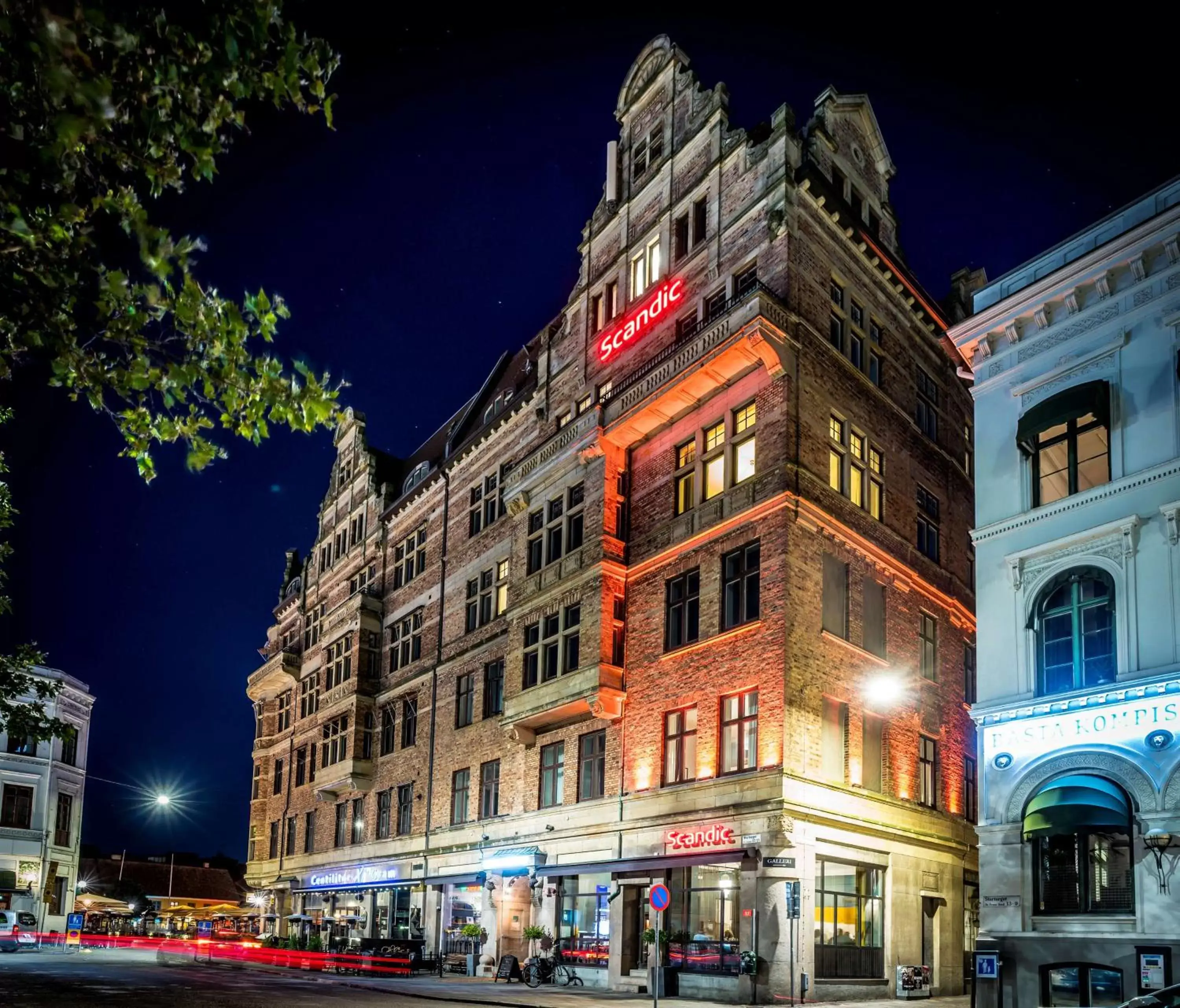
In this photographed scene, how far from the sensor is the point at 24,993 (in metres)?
24.0

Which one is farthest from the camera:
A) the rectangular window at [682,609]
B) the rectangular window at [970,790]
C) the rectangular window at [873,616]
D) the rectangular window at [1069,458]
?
the rectangular window at [970,790]

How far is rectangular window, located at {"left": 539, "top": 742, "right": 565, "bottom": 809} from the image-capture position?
1453 inches

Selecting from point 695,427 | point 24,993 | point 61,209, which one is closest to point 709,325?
point 695,427

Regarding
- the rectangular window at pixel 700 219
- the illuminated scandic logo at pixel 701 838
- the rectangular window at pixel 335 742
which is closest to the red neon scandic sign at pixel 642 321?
the rectangular window at pixel 700 219

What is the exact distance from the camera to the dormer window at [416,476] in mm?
54812

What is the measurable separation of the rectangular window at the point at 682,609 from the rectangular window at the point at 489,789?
11.0 m

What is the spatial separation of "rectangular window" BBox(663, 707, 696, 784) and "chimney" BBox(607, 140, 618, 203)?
18.5 m

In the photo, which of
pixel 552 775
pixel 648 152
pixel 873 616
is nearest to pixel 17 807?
pixel 552 775

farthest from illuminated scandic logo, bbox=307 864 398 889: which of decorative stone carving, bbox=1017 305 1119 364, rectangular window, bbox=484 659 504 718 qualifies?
decorative stone carving, bbox=1017 305 1119 364

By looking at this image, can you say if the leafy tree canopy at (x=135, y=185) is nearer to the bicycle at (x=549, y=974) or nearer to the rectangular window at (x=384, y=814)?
the bicycle at (x=549, y=974)

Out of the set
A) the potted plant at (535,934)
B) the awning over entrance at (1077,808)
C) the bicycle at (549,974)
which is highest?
the awning over entrance at (1077,808)

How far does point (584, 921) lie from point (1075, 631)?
1862 cm

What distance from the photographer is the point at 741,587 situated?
102 ft

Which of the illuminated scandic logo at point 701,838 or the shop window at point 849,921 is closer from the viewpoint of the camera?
the shop window at point 849,921
